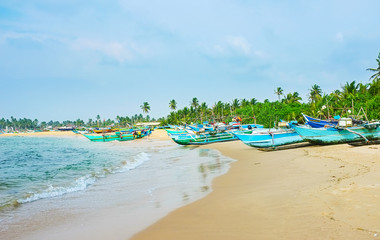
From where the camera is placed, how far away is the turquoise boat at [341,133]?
1745cm

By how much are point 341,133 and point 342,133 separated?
0.20 feet

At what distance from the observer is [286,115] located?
46.2m

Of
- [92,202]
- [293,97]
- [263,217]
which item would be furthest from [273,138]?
[293,97]

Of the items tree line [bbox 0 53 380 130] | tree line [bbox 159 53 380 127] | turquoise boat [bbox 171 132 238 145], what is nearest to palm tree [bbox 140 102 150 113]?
tree line [bbox 0 53 380 130]

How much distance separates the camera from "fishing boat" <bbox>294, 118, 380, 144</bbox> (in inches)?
687

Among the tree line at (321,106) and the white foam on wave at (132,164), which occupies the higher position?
the tree line at (321,106)

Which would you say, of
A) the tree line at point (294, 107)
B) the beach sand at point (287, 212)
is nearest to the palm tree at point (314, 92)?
the tree line at point (294, 107)

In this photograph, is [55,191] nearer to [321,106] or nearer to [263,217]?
[263,217]

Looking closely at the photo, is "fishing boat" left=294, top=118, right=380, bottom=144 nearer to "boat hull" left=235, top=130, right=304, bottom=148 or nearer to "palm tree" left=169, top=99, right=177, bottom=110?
"boat hull" left=235, top=130, right=304, bottom=148

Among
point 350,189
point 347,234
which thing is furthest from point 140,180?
point 347,234

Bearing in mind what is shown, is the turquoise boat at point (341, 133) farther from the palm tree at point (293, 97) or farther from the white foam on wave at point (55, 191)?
the palm tree at point (293, 97)

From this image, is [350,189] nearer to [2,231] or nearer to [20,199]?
[2,231]

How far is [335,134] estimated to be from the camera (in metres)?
18.2

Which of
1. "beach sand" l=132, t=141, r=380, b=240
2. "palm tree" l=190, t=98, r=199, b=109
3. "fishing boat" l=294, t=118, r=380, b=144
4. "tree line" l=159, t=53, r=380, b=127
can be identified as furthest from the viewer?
"palm tree" l=190, t=98, r=199, b=109
